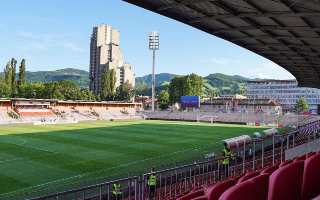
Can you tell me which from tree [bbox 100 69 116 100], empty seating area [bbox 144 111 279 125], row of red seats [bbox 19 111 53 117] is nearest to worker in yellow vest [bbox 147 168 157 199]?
row of red seats [bbox 19 111 53 117]

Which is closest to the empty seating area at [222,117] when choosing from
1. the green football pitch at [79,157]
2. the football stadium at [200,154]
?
the green football pitch at [79,157]

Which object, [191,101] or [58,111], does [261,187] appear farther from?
[191,101]

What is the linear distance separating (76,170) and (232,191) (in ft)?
69.8

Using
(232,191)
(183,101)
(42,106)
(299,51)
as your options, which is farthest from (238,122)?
(232,191)

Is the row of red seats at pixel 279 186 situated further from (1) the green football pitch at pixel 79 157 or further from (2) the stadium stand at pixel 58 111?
(2) the stadium stand at pixel 58 111

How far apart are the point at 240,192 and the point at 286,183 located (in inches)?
33.1

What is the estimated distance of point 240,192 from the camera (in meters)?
3.72

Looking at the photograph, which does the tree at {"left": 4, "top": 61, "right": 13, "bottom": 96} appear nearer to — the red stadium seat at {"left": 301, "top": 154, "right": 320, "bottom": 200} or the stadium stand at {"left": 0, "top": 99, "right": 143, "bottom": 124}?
the stadium stand at {"left": 0, "top": 99, "right": 143, "bottom": 124}

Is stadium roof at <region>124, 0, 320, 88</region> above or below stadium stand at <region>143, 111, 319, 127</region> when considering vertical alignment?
above

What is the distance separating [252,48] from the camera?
20250 millimetres

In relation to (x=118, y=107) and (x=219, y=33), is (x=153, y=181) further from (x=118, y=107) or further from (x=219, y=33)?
(x=118, y=107)

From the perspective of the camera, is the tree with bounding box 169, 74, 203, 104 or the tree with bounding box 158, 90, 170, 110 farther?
the tree with bounding box 158, 90, 170, 110

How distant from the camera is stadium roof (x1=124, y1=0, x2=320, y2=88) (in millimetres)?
11703

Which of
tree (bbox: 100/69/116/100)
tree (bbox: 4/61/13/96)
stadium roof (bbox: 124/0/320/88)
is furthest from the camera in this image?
tree (bbox: 100/69/116/100)
